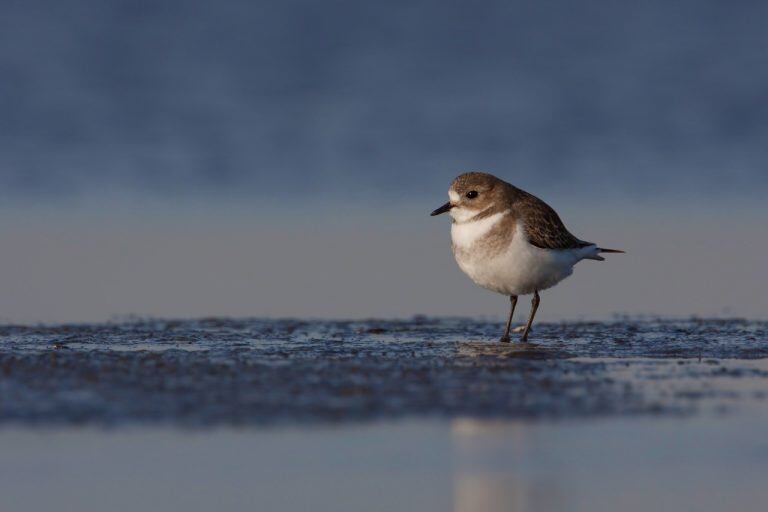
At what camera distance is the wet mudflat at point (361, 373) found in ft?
23.8

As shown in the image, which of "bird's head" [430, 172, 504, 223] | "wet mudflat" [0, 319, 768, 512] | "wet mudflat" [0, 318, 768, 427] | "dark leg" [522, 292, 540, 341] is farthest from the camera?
"bird's head" [430, 172, 504, 223]

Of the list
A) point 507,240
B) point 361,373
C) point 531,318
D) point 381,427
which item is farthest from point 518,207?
point 381,427

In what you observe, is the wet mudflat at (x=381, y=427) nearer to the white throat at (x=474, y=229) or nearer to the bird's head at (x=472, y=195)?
the white throat at (x=474, y=229)

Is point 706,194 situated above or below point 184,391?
above

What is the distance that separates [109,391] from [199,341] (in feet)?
8.84

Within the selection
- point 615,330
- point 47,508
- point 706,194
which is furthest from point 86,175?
point 47,508

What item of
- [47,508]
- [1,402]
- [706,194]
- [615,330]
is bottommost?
[47,508]

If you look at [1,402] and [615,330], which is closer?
[1,402]

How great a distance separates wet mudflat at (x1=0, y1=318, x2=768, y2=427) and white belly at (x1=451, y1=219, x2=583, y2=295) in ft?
1.60

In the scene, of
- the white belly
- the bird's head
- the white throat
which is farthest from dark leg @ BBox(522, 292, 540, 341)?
the bird's head

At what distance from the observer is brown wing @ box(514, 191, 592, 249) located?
1077cm

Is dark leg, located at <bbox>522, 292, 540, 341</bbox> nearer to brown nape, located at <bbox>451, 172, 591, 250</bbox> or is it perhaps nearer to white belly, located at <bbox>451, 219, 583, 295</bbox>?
white belly, located at <bbox>451, 219, 583, 295</bbox>

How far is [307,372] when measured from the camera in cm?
847

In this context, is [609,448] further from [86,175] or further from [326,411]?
[86,175]
